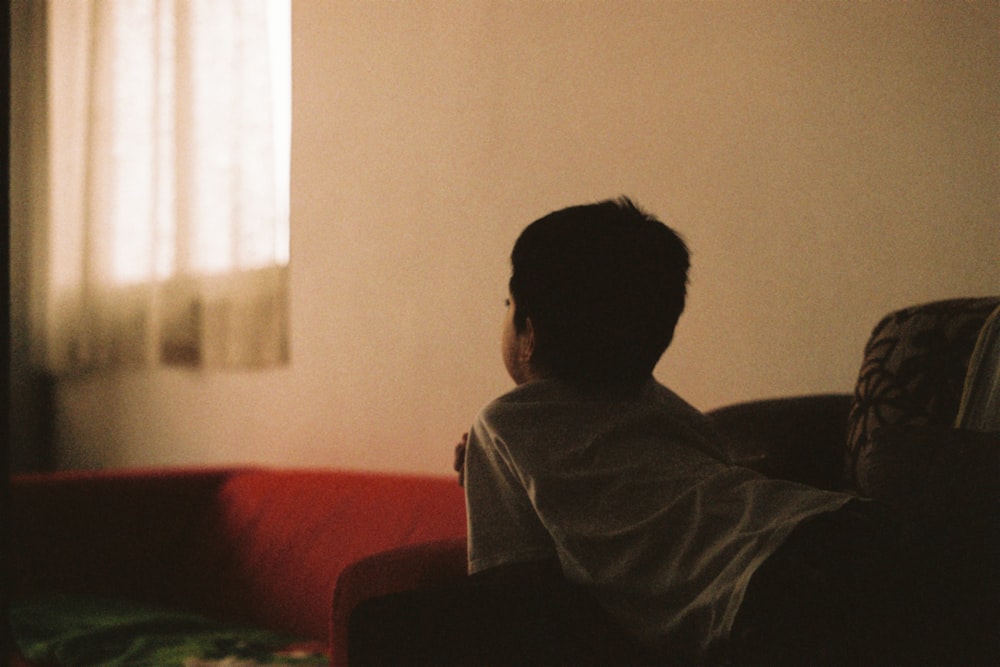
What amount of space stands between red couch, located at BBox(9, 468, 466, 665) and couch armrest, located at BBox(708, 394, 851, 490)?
650 millimetres

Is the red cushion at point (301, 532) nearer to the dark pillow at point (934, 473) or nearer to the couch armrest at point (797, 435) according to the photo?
the couch armrest at point (797, 435)

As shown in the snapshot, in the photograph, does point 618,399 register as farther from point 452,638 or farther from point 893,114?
point 893,114

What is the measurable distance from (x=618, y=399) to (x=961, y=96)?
85cm

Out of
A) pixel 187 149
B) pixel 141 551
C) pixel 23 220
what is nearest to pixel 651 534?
pixel 141 551

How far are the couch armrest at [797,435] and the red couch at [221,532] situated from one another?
0.65 m

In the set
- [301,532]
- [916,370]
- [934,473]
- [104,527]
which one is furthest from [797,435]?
[104,527]

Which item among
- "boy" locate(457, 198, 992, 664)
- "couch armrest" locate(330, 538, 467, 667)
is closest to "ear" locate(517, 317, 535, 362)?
"boy" locate(457, 198, 992, 664)

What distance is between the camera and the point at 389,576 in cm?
99

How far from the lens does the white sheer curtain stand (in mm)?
2496

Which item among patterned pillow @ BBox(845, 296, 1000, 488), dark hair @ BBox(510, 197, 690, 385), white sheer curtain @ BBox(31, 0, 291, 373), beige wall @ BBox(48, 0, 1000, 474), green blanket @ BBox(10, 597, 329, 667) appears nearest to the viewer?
dark hair @ BBox(510, 197, 690, 385)

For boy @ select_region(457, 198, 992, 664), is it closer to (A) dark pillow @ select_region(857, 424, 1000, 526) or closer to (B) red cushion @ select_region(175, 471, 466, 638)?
(A) dark pillow @ select_region(857, 424, 1000, 526)

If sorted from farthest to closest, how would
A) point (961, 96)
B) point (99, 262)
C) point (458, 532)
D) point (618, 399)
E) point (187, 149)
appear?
point (99, 262), point (187, 149), point (458, 532), point (961, 96), point (618, 399)

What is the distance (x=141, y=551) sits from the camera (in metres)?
2.25

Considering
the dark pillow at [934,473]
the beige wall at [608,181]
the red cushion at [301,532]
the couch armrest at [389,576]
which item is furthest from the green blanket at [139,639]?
the dark pillow at [934,473]
